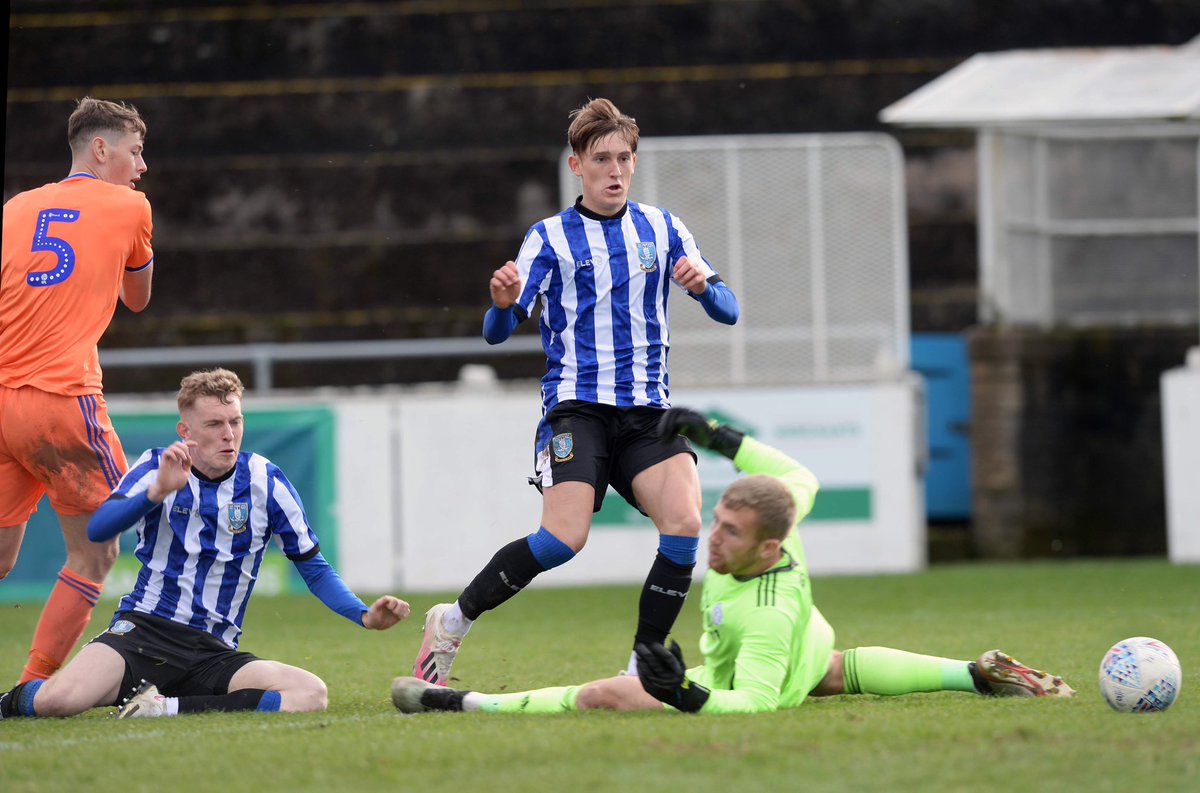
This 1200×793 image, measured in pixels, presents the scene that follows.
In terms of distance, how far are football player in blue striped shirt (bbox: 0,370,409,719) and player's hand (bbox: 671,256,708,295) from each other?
1504 mm

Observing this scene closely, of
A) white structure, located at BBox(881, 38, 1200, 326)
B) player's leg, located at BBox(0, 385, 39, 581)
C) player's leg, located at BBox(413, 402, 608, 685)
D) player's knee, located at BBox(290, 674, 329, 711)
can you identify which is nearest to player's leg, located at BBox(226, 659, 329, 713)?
player's knee, located at BBox(290, 674, 329, 711)

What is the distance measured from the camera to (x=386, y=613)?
5.19 meters

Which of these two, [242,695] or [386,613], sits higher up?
[386,613]

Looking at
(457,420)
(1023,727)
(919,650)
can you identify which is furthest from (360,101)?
(1023,727)

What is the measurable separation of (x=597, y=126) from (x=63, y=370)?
6.71ft

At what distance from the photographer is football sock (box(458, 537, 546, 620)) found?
225 inches

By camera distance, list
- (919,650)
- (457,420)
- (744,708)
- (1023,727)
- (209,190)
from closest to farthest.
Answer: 1. (1023,727)
2. (744,708)
3. (919,650)
4. (457,420)
5. (209,190)

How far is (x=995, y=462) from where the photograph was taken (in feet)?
45.0

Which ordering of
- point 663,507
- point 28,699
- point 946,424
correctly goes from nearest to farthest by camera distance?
1. point 28,699
2. point 663,507
3. point 946,424

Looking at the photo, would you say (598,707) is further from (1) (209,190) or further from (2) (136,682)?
(1) (209,190)

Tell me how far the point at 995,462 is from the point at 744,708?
30.3ft

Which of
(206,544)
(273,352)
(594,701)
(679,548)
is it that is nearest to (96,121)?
(206,544)

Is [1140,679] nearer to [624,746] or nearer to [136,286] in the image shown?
[624,746]

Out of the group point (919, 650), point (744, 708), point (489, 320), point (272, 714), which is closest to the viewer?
point (744, 708)
